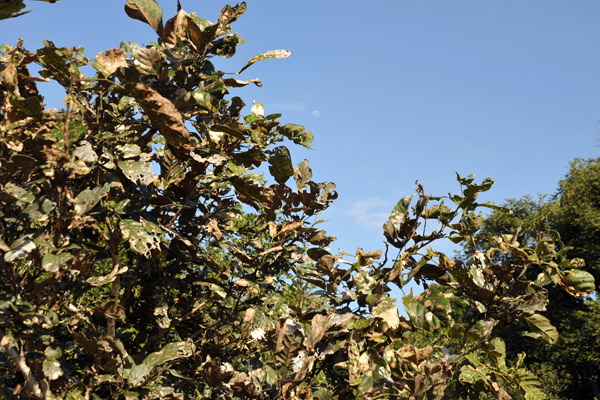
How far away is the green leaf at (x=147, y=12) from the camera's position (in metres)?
2.71

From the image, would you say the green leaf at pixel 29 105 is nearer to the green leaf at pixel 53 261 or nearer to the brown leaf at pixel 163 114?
the brown leaf at pixel 163 114

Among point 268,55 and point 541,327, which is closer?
point 541,327

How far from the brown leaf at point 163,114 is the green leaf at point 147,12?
578mm

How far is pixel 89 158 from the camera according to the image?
2.30 m

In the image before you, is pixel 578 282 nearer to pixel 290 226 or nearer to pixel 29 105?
pixel 290 226

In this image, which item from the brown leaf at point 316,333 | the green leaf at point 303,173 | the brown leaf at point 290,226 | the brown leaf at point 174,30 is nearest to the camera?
the brown leaf at point 316,333

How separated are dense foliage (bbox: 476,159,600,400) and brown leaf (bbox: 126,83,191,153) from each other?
22526mm

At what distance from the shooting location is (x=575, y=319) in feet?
87.0

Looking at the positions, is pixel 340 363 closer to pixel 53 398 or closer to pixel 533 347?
pixel 53 398

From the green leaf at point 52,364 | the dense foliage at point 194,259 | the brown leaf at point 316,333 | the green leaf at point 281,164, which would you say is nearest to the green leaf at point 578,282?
the dense foliage at point 194,259

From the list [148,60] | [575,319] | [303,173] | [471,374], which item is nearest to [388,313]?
[471,374]

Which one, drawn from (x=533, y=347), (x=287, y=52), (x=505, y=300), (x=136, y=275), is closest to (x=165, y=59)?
(x=287, y=52)

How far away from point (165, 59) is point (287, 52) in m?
0.72

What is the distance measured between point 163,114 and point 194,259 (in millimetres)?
940
